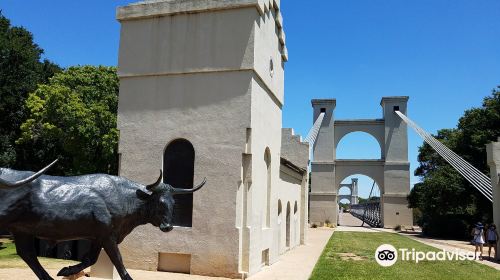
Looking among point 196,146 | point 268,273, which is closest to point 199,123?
point 196,146

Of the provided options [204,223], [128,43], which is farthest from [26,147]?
[204,223]

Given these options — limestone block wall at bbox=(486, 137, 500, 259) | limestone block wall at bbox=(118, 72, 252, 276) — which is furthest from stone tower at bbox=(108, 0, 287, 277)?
limestone block wall at bbox=(486, 137, 500, 259)

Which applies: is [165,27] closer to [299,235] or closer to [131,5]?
[131,5]

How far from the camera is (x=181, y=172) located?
12.6 meters

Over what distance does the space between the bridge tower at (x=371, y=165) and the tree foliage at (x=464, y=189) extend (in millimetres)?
8600

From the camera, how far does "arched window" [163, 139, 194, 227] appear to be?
1234 centimetres

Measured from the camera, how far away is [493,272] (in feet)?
47.1

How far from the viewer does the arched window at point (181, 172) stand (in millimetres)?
12344

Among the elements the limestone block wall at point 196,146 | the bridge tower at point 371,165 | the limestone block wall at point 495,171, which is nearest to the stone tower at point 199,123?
the limestone block wall at point 196,146

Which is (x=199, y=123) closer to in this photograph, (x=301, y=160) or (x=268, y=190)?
(x=268, y=190)

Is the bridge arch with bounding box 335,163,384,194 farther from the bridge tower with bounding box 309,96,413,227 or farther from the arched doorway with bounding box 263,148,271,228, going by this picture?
the arched doorway with bounding box 263,148,271,228

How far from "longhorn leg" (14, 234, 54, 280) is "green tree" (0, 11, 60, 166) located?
65.7 feet

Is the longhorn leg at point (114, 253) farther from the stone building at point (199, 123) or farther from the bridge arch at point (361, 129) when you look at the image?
the bridge arch at point (361, 129)

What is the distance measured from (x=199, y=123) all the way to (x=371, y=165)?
36.6 m
